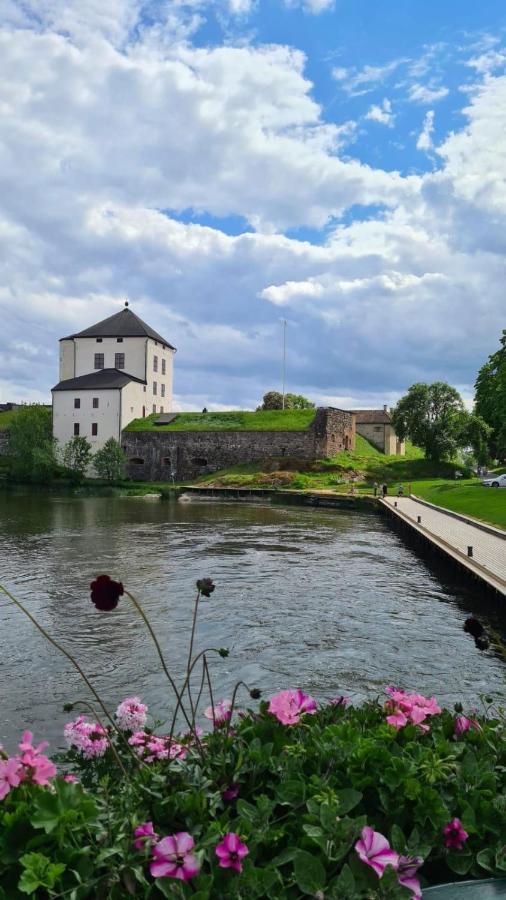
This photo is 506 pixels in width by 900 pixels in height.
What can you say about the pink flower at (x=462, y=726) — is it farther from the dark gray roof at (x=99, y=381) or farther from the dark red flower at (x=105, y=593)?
the dark gray roof at (x=99, y=381)

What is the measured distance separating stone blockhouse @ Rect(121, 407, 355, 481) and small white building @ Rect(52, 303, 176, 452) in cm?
308

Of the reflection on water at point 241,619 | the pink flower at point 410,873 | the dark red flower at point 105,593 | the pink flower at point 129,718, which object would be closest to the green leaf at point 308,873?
the pink flower at point 410,873

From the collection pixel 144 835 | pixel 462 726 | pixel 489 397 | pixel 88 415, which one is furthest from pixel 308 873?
pixel 88 415

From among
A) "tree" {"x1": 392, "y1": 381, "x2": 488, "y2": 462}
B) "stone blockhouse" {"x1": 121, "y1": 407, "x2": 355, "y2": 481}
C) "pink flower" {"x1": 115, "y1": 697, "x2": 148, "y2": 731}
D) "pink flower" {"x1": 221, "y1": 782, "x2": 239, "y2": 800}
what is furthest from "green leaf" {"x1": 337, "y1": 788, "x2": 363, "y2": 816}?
"stone blockhouse" {"x1": 121, "y1": 407, "x2": 355, "y2": 481}

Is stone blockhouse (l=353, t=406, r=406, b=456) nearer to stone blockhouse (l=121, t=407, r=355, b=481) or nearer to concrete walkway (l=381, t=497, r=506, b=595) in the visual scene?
stone blockhouse (l=121, t=407, r=355, b=481)

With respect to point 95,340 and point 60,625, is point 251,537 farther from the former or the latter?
point 95,340

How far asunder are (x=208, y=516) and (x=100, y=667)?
2459cm

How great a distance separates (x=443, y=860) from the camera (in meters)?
2.56

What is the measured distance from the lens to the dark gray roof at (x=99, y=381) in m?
62.6

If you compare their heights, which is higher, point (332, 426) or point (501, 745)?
point (332, 426)

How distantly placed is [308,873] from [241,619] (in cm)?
988

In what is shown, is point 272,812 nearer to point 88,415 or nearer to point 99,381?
point 88,415

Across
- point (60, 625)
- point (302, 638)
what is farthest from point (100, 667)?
point (302, 638)

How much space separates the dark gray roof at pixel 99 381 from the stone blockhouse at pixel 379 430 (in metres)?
28.7
